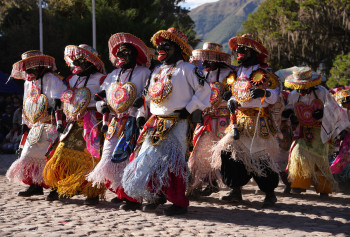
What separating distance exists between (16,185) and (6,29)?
780 inches

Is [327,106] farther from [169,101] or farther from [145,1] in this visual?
[145,1]

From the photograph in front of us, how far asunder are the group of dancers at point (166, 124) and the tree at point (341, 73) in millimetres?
17413

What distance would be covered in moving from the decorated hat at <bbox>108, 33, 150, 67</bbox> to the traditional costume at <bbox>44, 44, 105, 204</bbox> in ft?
1.28

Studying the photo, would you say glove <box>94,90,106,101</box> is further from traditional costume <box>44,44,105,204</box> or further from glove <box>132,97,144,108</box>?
glove <box>132,97,144,108</box>

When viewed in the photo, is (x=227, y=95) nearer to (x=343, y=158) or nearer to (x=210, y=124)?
(x=210, y=124)

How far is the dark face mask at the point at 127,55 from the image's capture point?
6152 mm

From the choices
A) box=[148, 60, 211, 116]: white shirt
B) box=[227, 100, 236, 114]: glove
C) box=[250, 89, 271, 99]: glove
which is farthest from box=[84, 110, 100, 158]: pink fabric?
box=[250, 89, 271, 99]: glove

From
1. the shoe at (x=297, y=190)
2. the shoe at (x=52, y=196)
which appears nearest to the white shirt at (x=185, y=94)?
the shoe at (x=52, y=196)

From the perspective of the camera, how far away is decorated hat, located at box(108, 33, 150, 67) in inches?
240

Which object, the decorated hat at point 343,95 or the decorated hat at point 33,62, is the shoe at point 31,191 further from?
the decorated hat at point 343,95

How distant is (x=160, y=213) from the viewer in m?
5.49

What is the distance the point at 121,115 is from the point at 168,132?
34.0 inches

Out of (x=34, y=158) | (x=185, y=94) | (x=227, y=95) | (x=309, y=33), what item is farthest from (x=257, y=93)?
(x=309, y=33)

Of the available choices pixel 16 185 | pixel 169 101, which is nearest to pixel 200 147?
pixel 169 101
